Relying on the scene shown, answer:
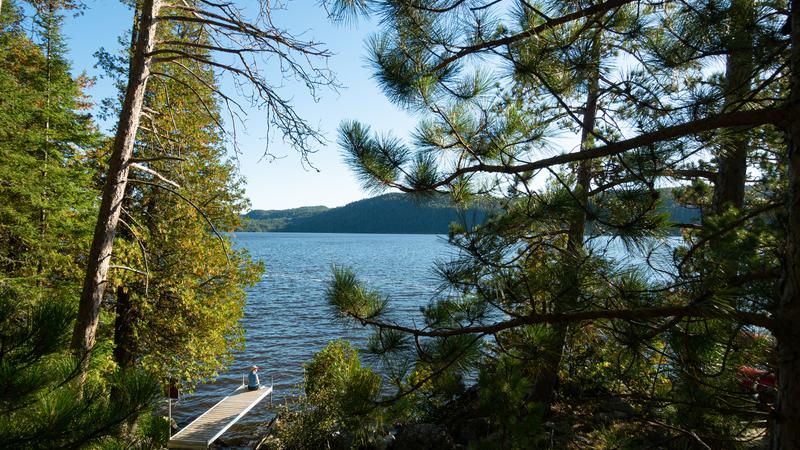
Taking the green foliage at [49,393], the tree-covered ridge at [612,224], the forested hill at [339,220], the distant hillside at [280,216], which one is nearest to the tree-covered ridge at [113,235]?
the green foliage at [49,393]

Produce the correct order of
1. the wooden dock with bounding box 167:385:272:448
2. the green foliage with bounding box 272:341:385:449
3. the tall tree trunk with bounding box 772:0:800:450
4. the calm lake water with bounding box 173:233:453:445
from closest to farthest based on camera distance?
the tall tree trunk with bounding box 772:0:800:450 < the green foliage with bounding box 272:341:385:449 < the wooden dock with bounding box 167:385:272:448 < the calm lake water with bounding box 173:233:453:445

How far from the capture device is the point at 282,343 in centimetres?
1906

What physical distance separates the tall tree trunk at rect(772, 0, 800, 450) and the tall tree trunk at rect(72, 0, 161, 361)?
5465 mm

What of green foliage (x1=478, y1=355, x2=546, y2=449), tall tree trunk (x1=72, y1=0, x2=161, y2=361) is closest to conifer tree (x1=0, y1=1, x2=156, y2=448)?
tall tree trunk (x1=72, y1=0, x2=161, y2=361)

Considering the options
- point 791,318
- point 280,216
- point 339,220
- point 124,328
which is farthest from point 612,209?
point 280,216

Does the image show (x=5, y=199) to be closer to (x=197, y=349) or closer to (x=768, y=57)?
(x=197, y=349)

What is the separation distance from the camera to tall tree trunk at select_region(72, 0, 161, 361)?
191 inches

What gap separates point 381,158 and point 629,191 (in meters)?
1.62

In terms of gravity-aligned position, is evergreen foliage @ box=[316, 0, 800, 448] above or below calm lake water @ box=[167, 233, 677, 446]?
above

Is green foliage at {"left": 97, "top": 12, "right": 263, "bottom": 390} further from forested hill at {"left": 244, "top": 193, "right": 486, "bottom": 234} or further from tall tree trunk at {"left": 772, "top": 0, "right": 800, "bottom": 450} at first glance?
forested hill at {"left": 244, "top": 193, "right": 486, "bottom": 234}

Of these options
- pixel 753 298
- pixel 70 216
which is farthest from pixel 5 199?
pixel 753 298

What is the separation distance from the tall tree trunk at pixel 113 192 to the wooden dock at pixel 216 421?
510 centimetres

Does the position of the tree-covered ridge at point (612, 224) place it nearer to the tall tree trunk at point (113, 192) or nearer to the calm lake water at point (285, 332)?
the calm lake water at point (285, 332)

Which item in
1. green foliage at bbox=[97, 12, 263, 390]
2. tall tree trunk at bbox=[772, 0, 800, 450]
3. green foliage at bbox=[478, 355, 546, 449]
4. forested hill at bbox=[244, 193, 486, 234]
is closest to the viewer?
tall tree trunk at bbox=[772, 0, 800, 450]
